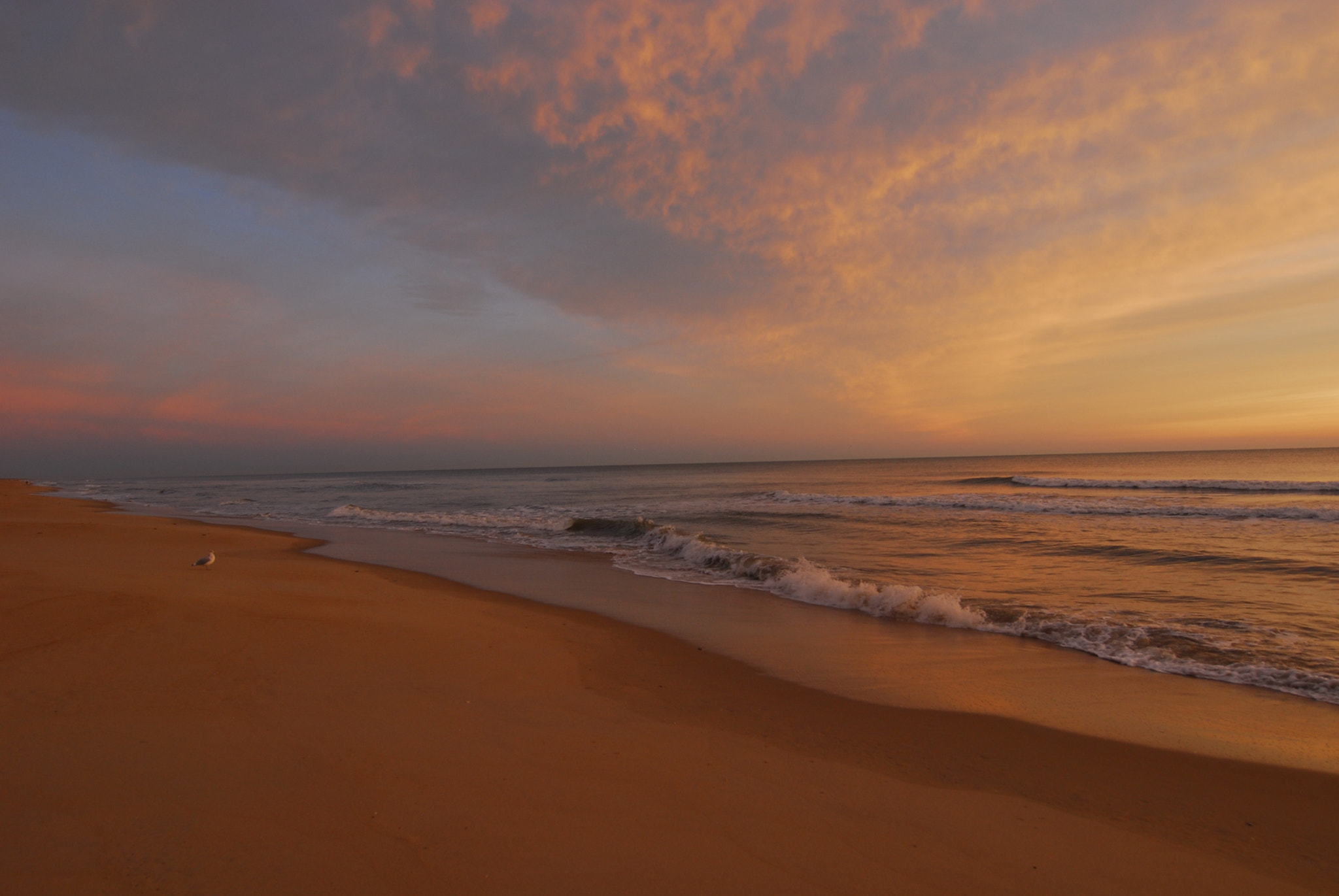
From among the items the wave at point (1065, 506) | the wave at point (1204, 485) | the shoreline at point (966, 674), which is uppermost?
the wave at point (1204, 485)

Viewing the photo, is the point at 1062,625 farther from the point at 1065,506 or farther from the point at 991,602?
the point at 1065,506

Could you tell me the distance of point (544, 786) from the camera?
3.63m

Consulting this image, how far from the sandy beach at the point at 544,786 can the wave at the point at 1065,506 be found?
73.2ft

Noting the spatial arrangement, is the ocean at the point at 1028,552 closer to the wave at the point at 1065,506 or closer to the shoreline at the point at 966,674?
the wave at the point at 1065,506

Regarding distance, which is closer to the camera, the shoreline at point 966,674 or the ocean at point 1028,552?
the shoreline at point 966,674

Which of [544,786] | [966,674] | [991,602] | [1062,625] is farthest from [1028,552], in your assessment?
[544,786]

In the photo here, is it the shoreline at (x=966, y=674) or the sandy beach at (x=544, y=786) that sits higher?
the sandy beach at (x=544, y=786)

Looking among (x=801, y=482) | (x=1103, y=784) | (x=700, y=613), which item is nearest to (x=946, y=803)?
(x=1103, y=784)

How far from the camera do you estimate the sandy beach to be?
2.88m

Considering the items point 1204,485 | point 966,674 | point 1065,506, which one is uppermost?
point 1204,485

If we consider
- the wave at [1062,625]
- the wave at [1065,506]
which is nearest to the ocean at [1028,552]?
the wave at [1062,625]

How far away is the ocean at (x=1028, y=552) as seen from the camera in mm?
7793

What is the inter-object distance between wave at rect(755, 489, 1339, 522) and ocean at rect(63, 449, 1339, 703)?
6.7 inches

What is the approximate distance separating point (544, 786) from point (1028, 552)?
49.2 ft
